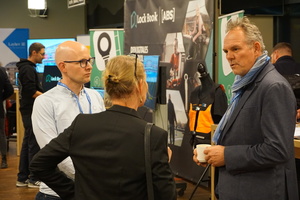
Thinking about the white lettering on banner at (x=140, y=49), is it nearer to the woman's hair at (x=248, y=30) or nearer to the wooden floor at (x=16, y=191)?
the wooden floor at (x=16, y=191)

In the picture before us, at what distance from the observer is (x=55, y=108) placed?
8.37 feet

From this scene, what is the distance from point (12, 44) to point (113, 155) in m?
10.7

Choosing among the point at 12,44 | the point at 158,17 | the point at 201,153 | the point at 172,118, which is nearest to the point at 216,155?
the point at 201,153

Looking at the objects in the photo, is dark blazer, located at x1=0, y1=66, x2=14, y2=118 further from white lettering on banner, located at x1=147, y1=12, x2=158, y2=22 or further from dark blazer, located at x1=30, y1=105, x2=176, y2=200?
dark blazer, located at x1=30, y1=105, x2=176, y2=200

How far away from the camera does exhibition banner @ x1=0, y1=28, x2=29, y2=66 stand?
11.9 metres

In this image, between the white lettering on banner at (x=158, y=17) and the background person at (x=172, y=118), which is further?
the background person at (x=172, y=118)

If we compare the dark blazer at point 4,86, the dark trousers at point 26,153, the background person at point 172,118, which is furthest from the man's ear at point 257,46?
the dark blazer at point 4,86

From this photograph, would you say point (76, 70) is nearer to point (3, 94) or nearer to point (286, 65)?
point (286, 65)

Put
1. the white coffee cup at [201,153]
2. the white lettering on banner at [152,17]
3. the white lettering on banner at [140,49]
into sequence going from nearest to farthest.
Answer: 1. the white coffee cup at [201,153]
2. the white lettering on banner at [152,17]
3. the white lettering on banner at [140,49]

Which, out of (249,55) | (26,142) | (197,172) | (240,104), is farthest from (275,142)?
(26,142)

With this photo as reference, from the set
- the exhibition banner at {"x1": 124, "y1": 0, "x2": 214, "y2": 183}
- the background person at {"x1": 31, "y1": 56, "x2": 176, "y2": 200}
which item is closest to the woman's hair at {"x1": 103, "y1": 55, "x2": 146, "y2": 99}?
the background person at {"x1": 31, "y1": 56, "x2": 176, "y2": 200}

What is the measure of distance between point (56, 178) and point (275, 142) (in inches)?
35.6

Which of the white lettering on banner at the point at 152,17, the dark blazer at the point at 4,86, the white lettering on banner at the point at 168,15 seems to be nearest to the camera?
the white lettering on banner at the point at 168,15

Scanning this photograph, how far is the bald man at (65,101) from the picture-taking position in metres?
2.52
